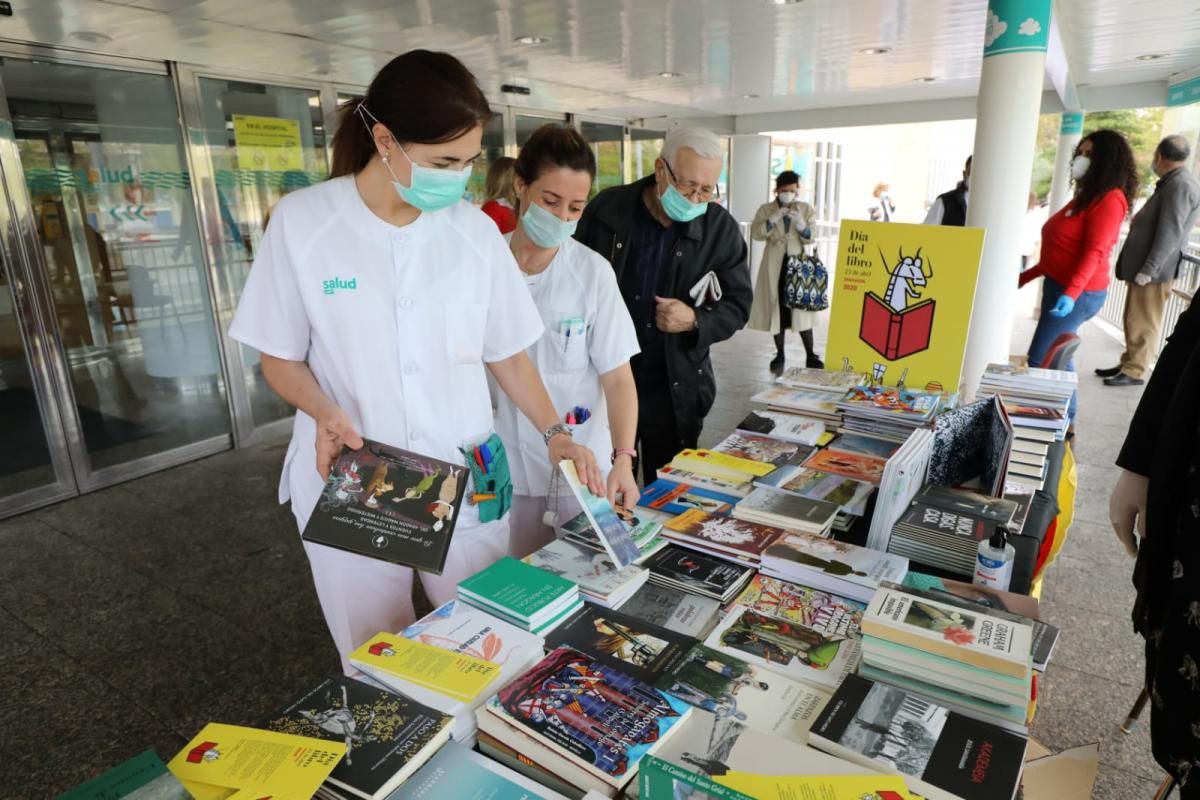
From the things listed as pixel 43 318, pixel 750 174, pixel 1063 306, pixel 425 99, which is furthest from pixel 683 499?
pixel 750 174

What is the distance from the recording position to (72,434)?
4180 mm

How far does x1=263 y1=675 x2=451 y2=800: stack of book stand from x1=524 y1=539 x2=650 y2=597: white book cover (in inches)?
17.1

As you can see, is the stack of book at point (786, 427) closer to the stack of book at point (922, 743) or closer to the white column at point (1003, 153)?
the stack of book at point (922, 743)

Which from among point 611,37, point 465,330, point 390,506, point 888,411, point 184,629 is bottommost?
point 184,629

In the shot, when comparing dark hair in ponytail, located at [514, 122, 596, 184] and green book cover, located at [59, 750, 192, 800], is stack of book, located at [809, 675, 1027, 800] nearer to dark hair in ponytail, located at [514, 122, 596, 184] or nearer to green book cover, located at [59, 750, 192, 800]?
green book cover, located at [59, 750, 192, 800]

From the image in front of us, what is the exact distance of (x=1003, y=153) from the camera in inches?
136

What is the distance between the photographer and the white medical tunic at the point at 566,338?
1931mm

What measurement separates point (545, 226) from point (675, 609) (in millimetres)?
1037

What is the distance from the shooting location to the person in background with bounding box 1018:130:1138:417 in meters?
3.83

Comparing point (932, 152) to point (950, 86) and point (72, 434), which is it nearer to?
point (950, 86)

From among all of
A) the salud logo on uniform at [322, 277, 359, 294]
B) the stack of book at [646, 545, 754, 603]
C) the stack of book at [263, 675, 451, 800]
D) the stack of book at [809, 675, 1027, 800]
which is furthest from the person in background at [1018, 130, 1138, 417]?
the stack of book at [263, 675, 451, 800]

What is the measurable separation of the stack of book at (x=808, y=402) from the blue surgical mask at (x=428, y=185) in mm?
1338

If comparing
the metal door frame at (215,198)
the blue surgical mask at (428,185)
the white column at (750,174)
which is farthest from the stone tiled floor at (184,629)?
the white column at (750,174)

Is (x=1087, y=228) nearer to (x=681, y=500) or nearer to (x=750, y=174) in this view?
(x=681, y=500)
